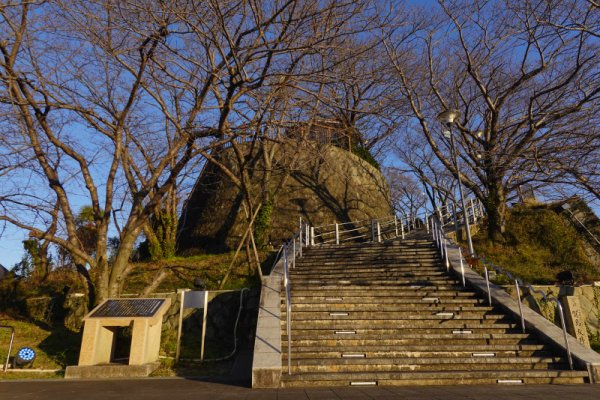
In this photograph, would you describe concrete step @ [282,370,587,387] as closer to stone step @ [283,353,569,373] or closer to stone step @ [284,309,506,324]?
stone step @ [283,353,569,373]

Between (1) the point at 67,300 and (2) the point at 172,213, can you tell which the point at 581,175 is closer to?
(2) the point at 172,213

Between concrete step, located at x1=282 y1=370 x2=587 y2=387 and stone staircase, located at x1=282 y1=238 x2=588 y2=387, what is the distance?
0.05ft

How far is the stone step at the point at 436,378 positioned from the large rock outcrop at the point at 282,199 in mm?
12143

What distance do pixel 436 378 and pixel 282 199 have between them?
14.7 meters

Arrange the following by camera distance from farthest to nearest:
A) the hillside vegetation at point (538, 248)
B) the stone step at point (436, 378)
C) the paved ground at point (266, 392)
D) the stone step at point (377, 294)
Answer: the hillside vegetation at point (538, 248), the stone step at point (377, 294), the stone step at point (436, 378), the paved ground at point (266, 392)

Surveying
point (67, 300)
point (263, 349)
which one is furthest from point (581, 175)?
point (67, 300)

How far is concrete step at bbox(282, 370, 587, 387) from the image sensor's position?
6719 millimetres

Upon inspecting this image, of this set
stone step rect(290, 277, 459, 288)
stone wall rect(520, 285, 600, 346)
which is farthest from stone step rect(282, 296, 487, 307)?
stone wall rect(520, 285, 600, 346)

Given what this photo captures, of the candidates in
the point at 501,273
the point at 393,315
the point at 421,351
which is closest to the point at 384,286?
the point at 393,315

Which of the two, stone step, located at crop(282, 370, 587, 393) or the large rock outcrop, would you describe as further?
the large rock outcrop

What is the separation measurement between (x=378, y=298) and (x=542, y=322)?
11.4ft

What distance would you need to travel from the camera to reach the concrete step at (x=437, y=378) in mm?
6719

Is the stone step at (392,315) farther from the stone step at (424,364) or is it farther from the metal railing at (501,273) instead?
the stone step at (424,364)

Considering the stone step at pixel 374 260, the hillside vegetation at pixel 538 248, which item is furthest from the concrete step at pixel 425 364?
the hillside vegetation at pixel 538 248
